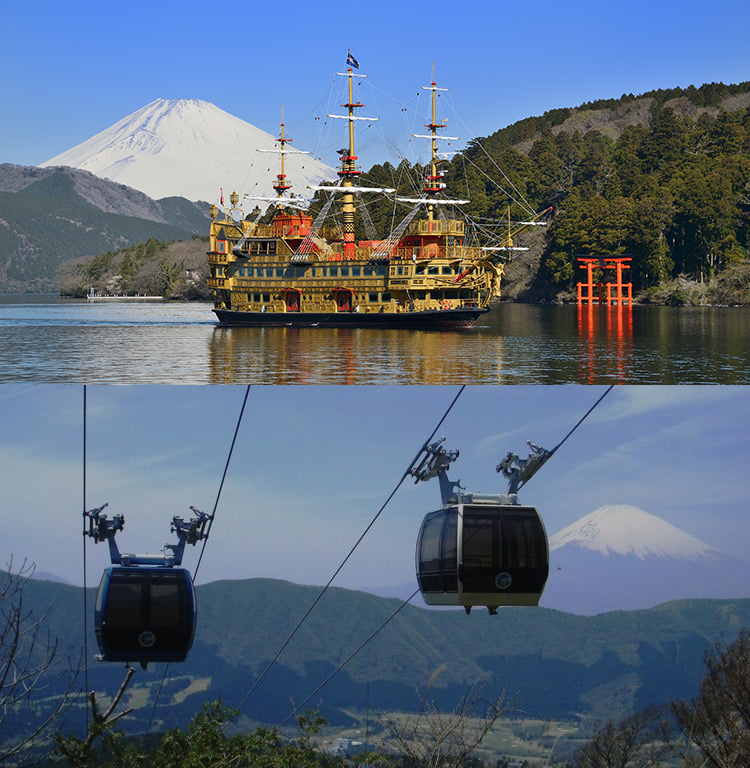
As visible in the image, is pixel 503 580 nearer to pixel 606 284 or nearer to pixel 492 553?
pixel 492 553

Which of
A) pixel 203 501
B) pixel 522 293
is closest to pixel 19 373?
pixel 203 501

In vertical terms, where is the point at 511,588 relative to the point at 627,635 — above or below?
above

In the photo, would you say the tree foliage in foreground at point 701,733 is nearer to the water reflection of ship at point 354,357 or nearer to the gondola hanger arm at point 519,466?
the gondola hanger arm at point 519,466

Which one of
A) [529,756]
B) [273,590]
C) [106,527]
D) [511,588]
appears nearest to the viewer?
[511,588]

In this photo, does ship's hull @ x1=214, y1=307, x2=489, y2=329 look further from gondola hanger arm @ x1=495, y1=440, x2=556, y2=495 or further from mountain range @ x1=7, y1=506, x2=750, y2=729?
gondola hanger arm @ x1=495, y1=440, x2=556, y2=495

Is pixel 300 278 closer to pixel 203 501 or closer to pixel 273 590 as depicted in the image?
pixel 273 590

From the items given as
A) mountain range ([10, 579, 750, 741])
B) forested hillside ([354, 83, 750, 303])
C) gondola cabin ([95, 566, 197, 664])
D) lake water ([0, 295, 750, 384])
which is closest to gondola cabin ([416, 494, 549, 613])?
gondola cabin ([95, 566, 197, 664])

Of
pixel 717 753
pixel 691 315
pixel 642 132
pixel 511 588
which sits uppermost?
pixel 642 132

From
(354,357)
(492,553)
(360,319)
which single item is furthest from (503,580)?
(360,319)
